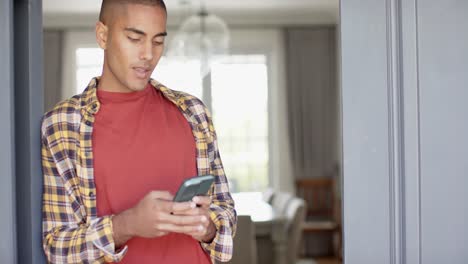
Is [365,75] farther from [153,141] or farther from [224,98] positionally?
[224,98]

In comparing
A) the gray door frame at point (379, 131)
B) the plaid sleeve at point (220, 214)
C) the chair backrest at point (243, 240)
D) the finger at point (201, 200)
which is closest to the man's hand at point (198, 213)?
the finger at point (201, 200)

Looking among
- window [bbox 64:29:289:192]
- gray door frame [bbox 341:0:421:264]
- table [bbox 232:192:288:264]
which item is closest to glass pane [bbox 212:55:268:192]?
window [bbox 64:29:289:192]

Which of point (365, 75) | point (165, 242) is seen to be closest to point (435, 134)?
point (365, 75)

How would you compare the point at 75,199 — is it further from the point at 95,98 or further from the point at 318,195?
the point at 318,195

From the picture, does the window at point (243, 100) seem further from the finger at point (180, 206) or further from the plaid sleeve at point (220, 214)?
the finger at point (180, 206)

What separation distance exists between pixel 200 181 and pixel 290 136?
22.0ft

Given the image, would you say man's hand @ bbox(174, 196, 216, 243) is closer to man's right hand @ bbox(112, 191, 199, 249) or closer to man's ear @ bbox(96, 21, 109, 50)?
man's right hand @ bbox(112, 191, 199, 249)

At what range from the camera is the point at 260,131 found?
7.95 metres

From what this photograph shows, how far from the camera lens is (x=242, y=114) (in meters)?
7.90

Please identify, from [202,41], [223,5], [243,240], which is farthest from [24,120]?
[223,5]

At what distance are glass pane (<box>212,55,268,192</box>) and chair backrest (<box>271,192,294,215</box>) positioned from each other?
5.32 ft

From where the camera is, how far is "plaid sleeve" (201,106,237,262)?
5.00 ft

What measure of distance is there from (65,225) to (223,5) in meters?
6.00

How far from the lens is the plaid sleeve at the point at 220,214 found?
1523 mm
